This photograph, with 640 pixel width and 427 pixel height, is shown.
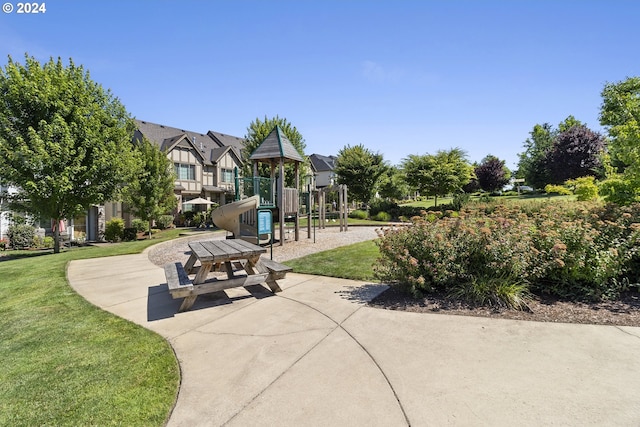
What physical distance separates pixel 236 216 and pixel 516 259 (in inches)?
346

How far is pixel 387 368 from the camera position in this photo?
2.96 m

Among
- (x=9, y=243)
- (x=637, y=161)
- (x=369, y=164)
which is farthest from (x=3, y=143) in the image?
(x=369, y=164)

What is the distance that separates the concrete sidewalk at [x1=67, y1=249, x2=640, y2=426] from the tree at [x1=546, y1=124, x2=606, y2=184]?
117 feet

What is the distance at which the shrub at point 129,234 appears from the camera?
2080cm

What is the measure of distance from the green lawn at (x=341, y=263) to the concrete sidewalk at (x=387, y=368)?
7.04 ft

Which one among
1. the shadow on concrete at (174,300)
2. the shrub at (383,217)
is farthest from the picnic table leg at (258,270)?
the shrub at (383,217)

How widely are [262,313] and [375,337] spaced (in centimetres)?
175

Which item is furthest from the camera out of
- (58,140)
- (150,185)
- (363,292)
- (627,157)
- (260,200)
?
(150,185)

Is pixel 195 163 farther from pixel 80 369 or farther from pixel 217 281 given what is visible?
pixel 80 369

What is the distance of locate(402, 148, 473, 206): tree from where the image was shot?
2505cm

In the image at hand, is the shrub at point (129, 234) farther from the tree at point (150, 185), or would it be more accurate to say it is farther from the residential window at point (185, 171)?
the residential window at point (185, 171)

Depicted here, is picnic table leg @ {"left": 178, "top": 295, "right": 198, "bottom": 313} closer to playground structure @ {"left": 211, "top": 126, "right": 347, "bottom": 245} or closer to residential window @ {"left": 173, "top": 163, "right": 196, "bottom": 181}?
playground structure @ {"left": 211, "top": 126, "right": 347, "bottom": 245}

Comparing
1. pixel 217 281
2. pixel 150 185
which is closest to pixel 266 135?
pixel 150 185

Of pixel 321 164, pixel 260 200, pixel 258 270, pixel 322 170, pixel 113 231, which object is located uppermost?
pixel 321 164
